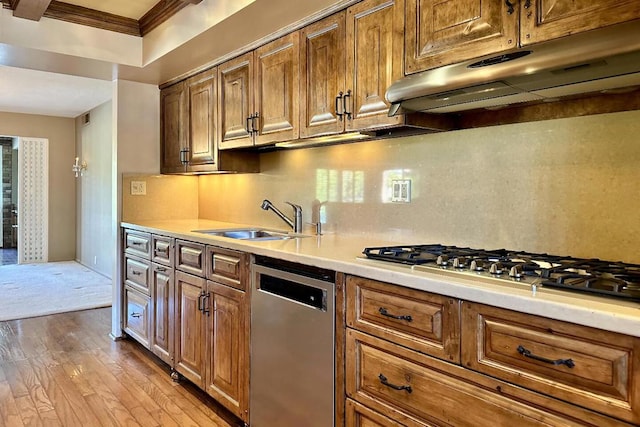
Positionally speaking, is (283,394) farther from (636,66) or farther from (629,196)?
(636,66)

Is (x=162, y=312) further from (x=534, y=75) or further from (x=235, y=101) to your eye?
(x=534, y=75)

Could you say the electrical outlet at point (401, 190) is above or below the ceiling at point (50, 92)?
below

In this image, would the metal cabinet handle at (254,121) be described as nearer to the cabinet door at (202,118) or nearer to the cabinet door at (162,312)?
the cabinet door at (202,118)

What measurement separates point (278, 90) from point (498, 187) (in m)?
1.30

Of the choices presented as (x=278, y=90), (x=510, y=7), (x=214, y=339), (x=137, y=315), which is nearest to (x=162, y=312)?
(x=137, y=315)

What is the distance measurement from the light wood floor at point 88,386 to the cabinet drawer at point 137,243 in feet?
2.45

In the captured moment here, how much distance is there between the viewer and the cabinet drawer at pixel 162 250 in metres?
2.93

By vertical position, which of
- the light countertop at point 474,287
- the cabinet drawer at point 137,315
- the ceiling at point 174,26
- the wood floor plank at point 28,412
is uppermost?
the ceiling at point 174,26

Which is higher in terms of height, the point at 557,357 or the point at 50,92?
the point at 50,92

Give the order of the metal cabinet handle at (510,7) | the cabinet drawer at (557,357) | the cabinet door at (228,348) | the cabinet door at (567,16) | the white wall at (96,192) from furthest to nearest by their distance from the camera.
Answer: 1. the white wall at (96,192)
2. the cabinet door at (228,348)
3. the metal cabinet handle at (510,7)
4. the cabinet door at (567,16)
5. the cabinet drawer at (557,357)

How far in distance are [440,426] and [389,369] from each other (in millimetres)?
236

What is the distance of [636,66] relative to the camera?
1251mm

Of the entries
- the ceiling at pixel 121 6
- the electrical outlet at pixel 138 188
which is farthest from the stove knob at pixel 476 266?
the electrical outlet at pixel 138 188

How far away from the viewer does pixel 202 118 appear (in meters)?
3.30
